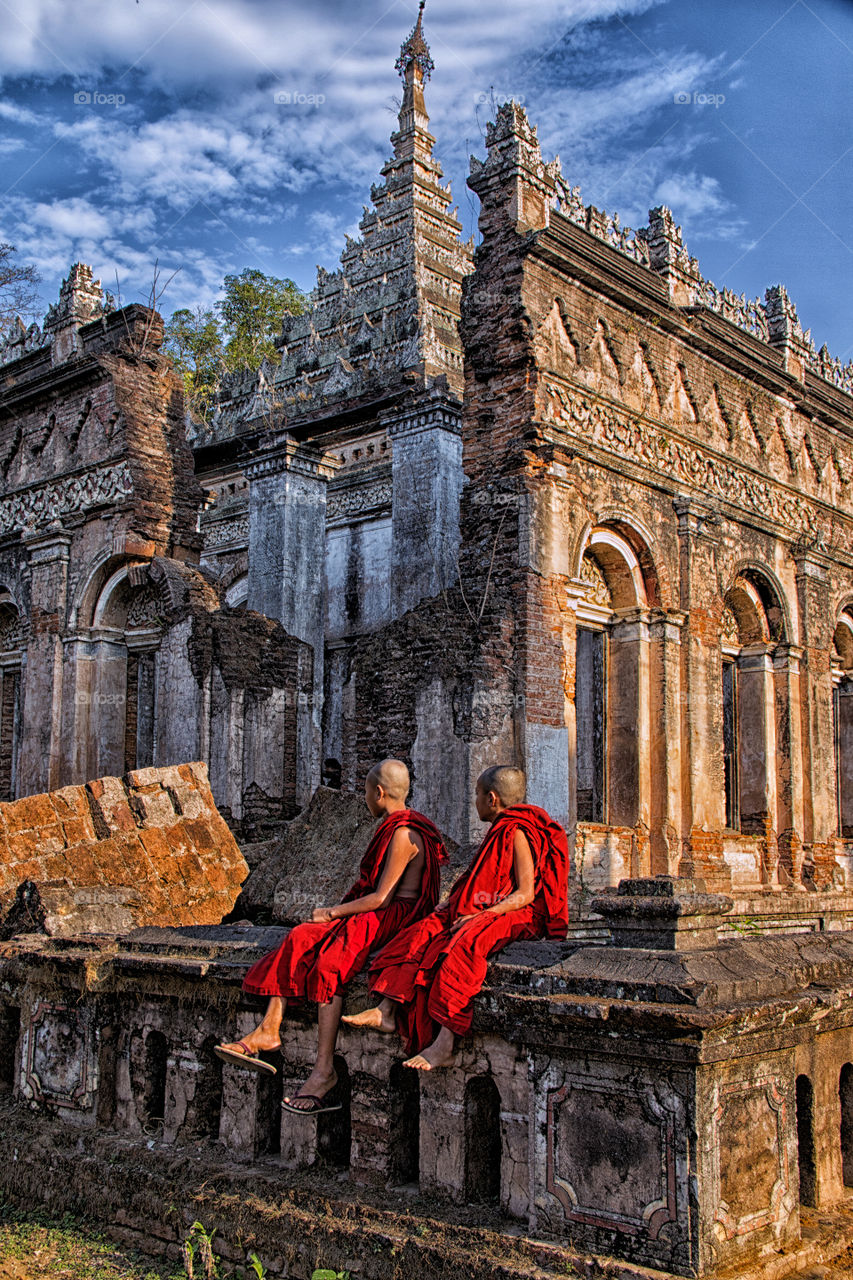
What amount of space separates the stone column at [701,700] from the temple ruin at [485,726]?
0.19 feet

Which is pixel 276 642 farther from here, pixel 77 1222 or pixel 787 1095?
pixel 787 1095

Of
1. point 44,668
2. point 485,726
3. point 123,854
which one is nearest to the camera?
point 123,854

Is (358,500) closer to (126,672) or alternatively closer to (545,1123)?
(126,672)

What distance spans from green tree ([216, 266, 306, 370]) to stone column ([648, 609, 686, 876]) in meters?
25.4

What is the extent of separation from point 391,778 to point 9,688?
12.7 meters

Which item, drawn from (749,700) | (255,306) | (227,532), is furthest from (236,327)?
(749,700)

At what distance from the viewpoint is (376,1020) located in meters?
4.57

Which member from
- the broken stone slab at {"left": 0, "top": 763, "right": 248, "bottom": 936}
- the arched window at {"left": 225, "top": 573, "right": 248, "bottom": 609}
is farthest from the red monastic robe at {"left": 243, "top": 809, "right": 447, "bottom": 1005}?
the arched window at {"left": 225, "top": 573, "right": 248, "bottom": 609}

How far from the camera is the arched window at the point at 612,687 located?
12883 mm

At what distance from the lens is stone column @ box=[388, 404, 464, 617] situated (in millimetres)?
14984

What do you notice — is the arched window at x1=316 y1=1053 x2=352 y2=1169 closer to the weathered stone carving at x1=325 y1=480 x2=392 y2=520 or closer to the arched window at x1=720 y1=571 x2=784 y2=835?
the arched window at x1=720 y1=571 x2=784 y2=835

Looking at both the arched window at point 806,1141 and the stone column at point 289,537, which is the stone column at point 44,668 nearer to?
the stone column at point 289,537

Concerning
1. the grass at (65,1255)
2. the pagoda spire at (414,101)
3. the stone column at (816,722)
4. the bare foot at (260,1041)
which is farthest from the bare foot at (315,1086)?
the pagoda spire at (414,101)

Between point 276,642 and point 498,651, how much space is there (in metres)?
3.89
